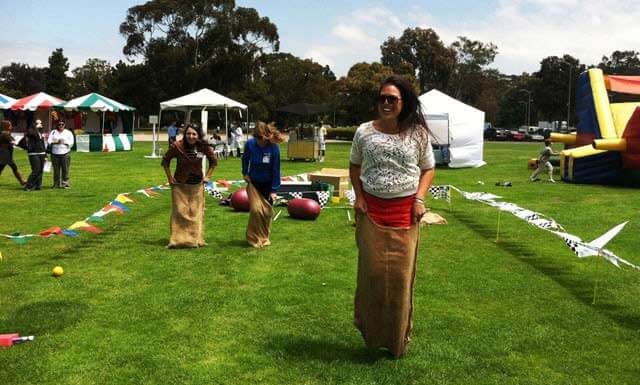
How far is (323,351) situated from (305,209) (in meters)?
6.32

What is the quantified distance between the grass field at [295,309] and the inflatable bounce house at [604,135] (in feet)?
23.5

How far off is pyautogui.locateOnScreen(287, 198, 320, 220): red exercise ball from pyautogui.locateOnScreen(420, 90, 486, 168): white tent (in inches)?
562

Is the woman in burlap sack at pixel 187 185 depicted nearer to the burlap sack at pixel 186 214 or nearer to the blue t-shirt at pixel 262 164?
the burlap sack at pixel 186 214

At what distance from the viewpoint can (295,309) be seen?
232 inches

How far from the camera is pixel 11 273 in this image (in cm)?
710

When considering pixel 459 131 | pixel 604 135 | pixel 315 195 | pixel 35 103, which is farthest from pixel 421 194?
pixel 35 103

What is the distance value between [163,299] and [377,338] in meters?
2.60

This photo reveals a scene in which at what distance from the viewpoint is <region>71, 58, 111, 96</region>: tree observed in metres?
90.4

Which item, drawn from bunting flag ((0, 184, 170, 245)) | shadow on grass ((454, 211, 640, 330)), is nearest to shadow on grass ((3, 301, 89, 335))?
bunting flag ((0, 184, 170, 245))

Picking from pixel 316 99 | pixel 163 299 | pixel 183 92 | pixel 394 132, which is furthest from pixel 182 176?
pixel 316 99

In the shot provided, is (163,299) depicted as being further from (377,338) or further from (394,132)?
(394,132)

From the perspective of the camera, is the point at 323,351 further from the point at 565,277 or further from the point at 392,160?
the point at 565,277

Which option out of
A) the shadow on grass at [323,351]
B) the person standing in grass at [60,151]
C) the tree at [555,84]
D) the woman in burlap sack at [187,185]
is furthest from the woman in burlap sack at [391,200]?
the tree at [555,84]

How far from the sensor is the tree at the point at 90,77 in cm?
9044
